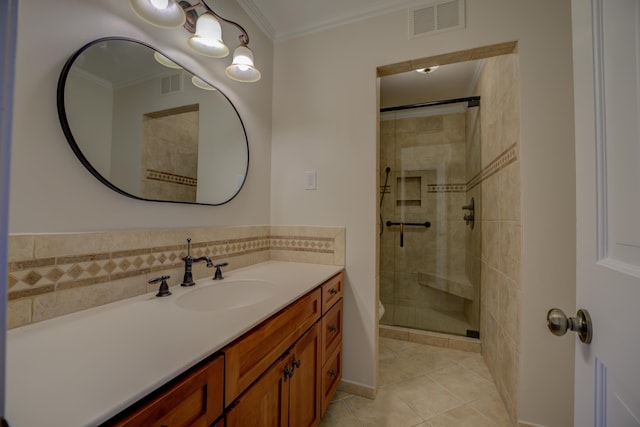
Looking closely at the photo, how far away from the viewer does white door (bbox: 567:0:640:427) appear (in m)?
0.42

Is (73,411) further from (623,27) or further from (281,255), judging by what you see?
(281,255)

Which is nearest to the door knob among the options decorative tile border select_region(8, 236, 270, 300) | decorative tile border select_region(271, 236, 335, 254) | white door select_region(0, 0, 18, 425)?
white door select_region(0, 0, 18, 425)

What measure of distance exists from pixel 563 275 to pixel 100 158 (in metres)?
2.07

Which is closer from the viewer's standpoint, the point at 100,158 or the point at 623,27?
the point at 623,27

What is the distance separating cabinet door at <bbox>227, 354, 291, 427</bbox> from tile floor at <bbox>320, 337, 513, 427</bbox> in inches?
26.8

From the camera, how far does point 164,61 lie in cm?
114

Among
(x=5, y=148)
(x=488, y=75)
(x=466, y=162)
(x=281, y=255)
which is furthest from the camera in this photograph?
(x=466, y=162)

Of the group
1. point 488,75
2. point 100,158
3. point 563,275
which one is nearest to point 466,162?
point 488,75

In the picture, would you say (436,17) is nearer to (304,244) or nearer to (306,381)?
(304,244)

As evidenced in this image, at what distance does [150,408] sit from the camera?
47cm

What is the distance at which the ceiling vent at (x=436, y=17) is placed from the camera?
1.44 metres

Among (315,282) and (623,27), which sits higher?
(623,27)

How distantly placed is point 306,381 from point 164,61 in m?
1.56

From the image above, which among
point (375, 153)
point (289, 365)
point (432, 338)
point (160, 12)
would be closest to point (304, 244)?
point (375, 153)
